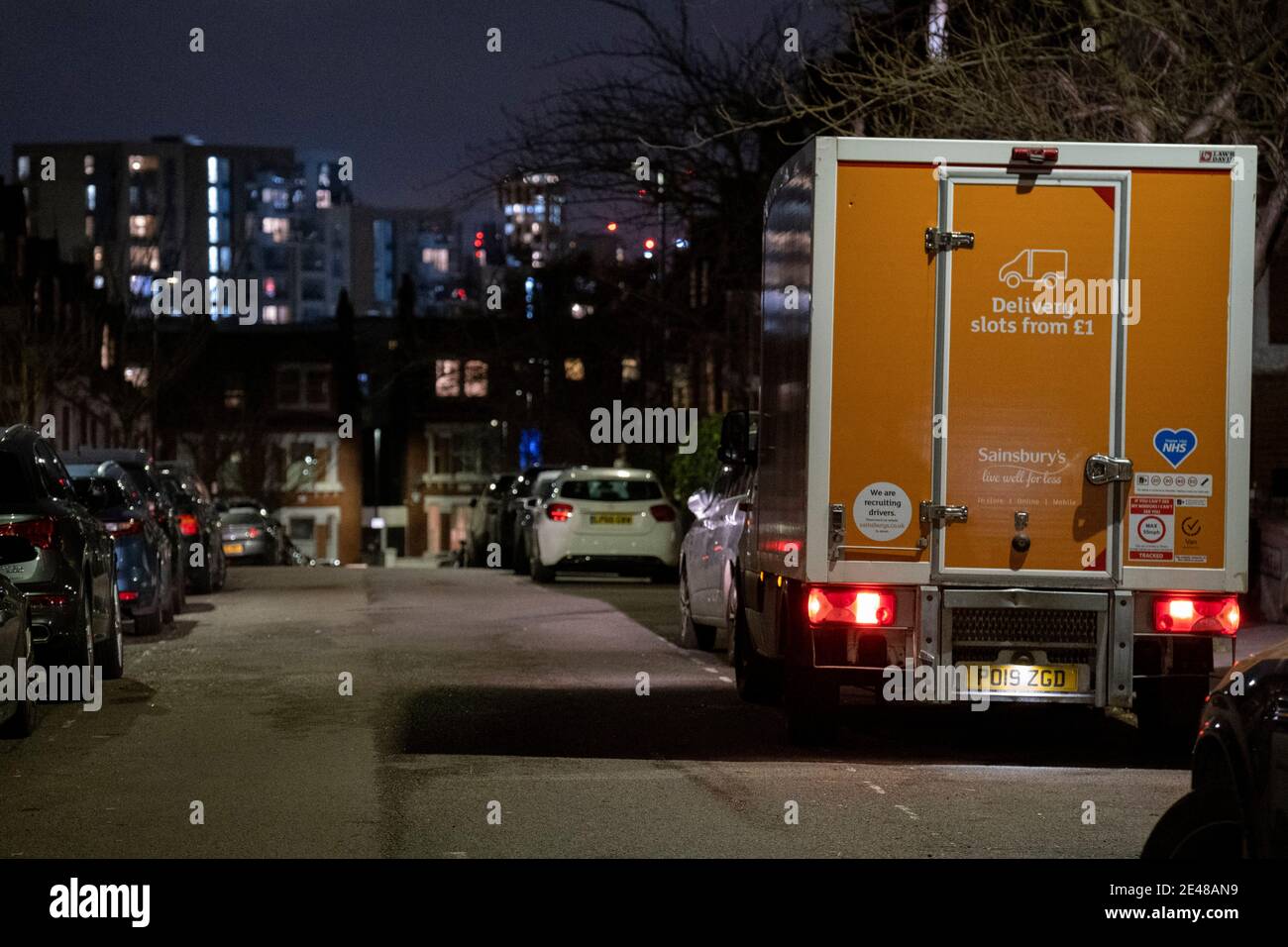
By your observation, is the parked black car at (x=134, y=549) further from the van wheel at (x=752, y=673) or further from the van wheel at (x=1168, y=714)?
the van wheel at (x=1168, y=714)

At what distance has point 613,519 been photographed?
25656 mm

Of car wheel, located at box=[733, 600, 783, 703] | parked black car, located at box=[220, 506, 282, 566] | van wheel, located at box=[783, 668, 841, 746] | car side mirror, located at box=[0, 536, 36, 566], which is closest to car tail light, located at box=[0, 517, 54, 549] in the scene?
car side mirror, located at box=[0, 536, 36, 566]

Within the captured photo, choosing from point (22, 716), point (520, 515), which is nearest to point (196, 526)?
point (520, 515)

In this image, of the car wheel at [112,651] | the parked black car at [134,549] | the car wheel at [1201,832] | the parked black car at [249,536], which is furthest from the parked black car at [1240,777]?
the parked black car at [249,536]

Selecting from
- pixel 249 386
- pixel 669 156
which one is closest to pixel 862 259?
pixel 669 156

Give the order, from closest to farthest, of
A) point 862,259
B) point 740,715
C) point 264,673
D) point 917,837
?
point 917,837
point 862,259
point 740,715
point 264,673

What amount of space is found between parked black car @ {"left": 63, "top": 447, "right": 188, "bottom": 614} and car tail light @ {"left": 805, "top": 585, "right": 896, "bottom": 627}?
10.9 meters

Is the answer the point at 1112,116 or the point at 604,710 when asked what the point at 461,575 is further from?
the point at 604,710

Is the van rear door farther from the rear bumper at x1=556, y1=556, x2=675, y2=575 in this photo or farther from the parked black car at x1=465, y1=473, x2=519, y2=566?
the parked black car at x1=465, y1=473, x2=519, y2=566

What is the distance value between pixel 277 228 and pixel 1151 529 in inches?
6774

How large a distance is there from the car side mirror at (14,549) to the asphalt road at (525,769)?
1.04 metres

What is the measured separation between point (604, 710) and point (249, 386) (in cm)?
6543

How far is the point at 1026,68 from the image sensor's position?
17.3 meters

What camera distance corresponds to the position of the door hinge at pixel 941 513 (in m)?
9.72
